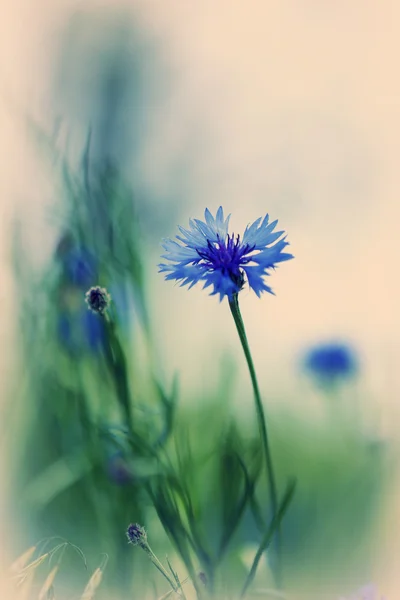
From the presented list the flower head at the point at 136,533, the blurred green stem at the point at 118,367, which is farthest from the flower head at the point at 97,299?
the flower head at the point at 136,533

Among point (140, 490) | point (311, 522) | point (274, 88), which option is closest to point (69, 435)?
point (140, 490)

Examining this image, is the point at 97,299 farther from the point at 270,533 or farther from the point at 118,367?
the point at 270,533

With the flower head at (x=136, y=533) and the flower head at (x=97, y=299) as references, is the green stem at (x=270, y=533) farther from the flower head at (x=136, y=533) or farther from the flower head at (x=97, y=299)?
the flower head at (x=97, y=299)

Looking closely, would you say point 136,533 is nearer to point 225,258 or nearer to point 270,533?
point 270,533

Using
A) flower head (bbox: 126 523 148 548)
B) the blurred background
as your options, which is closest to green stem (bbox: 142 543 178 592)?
flower head (bbox: 126 523 148 548)

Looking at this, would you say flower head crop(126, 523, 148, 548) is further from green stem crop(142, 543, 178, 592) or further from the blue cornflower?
the blue cornflower

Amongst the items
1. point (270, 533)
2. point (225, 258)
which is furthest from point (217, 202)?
point (270, 533)

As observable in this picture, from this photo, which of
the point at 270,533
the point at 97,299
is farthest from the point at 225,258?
the point at 270,533

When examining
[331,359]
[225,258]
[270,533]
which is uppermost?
[225,258]

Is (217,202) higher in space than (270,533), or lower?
higher

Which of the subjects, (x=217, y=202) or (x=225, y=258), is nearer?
(x=225, y=258)
